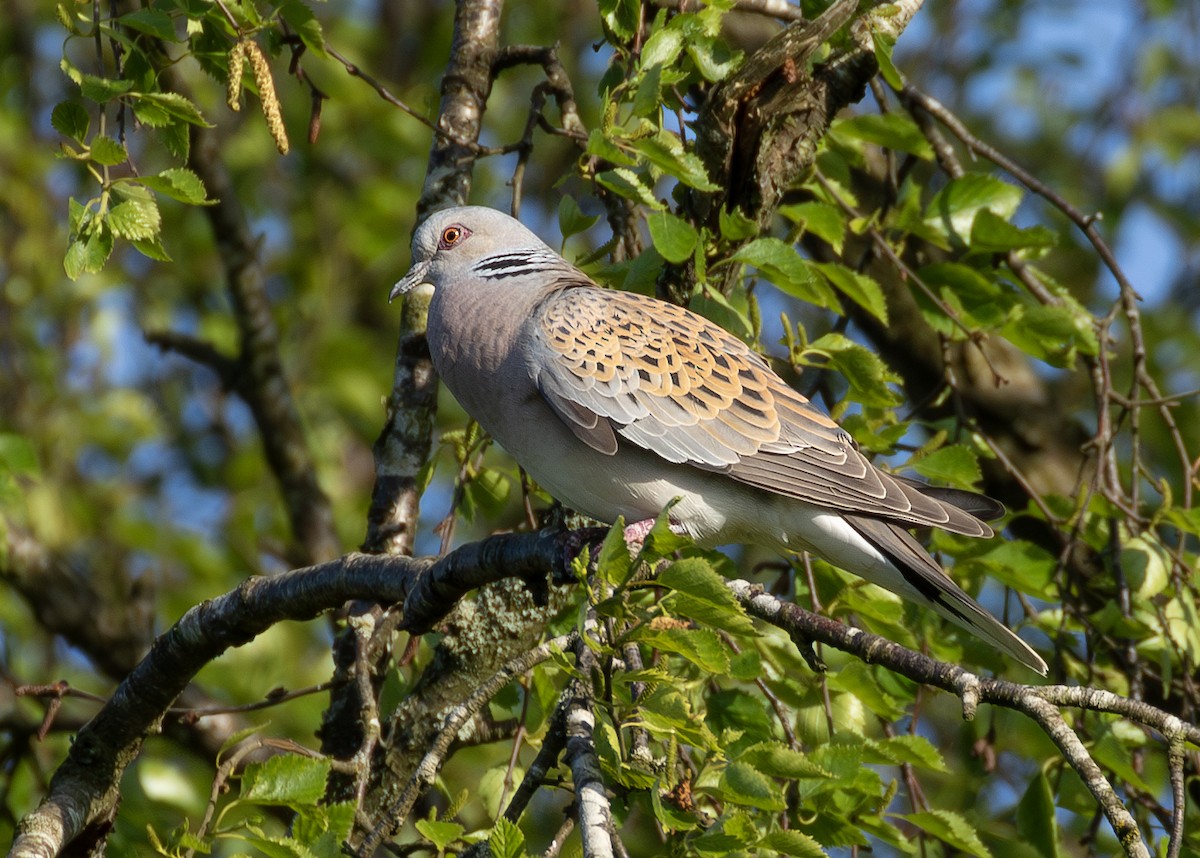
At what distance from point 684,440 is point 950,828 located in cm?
109

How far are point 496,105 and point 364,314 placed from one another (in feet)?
5.24

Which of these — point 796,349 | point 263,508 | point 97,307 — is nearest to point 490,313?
point 796,349

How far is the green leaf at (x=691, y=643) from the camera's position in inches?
82.5

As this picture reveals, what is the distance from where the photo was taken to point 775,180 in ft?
11.3

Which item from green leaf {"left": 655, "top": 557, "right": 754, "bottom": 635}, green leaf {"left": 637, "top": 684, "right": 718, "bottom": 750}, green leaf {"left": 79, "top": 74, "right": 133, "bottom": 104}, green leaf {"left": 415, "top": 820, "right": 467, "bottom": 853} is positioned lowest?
green leaf {"left": 415, "top": 820, "right": 467, "bottom": 853}

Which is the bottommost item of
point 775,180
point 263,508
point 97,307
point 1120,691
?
point 1120,691

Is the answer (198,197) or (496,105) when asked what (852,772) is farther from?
(496,105)

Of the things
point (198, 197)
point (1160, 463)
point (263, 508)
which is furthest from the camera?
point (263, 508)

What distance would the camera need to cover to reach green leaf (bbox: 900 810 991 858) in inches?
114

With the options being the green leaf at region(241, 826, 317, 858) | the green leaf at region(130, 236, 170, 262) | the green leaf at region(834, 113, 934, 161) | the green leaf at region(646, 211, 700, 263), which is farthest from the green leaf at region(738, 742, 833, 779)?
the green leaf at region(834, 113, 934, 161)

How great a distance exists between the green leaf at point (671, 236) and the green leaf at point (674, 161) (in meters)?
0.11

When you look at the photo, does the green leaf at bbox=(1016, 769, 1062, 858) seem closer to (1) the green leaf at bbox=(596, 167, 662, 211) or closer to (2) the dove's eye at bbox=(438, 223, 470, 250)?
(1) the green leaf at bbox=(596, 167, 662, 211)

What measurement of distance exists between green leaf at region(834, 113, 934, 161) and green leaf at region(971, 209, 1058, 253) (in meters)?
0.26

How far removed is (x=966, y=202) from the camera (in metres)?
3.94
